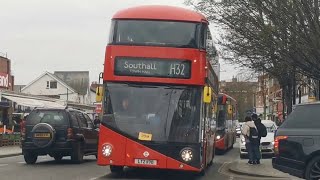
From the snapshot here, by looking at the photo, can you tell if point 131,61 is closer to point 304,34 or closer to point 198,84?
point 198,84

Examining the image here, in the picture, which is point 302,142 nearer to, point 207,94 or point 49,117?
point 207,94

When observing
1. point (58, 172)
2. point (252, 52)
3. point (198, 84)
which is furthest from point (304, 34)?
point (58, 172)

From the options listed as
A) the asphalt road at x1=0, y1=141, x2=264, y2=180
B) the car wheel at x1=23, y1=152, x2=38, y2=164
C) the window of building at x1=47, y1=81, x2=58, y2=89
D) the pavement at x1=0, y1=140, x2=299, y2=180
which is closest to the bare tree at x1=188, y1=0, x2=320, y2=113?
the pavement at x1=0, y1=140, x2=299, y2=180

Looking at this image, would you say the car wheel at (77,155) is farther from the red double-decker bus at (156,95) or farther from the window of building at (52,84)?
the window of building at (52,84)

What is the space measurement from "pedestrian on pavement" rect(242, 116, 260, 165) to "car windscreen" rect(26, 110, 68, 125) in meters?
5.99

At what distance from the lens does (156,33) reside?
13.9 metres

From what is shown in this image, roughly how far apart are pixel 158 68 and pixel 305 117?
3680 millimetres

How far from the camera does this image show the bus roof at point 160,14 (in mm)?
14016

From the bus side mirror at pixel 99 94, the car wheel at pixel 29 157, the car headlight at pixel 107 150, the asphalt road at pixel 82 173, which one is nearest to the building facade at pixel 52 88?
the car wheel at pixel 29 157

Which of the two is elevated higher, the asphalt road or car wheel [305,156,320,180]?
car wheel [305,156,320,180]

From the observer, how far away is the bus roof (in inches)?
552

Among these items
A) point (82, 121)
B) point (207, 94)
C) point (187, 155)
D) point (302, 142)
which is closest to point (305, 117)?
point (302, 142)

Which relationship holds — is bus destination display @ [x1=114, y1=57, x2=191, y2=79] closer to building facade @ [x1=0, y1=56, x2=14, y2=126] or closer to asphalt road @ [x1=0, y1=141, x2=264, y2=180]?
asphalt road @ [x1=0, y1=141, x2=264, y2=180]

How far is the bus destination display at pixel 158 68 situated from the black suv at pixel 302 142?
9.29 ft
